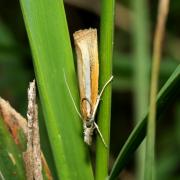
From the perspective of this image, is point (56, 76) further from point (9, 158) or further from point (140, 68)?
point (140, 68)

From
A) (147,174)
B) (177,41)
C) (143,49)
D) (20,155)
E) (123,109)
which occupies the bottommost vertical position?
(147,174)

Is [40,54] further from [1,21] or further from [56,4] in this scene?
[1,21]

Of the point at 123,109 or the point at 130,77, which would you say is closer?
the point at 130,77

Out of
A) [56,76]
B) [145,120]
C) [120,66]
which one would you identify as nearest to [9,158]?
[56,76]

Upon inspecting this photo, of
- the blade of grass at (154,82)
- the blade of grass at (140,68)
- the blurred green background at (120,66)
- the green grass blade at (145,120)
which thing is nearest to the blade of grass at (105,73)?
the green grass blade at (145,120)

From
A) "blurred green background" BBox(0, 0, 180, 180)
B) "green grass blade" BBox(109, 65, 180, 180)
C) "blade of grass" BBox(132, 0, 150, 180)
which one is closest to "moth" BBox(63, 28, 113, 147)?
"green grass blade" BBox(109, 65, 180, 180)

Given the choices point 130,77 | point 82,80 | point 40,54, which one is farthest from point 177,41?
point 40,54

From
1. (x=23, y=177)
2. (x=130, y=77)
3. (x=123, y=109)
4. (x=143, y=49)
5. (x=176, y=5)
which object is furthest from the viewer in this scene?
(x=123, y=109)
